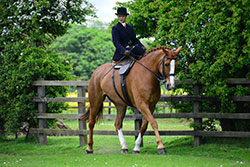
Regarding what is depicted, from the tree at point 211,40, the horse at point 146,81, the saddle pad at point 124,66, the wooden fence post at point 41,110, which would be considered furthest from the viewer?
the wooden fence post at point 41,110

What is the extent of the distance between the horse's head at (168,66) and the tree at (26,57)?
5.67 m

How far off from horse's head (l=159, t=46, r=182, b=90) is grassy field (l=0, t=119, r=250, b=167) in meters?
1.67

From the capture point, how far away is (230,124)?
1101 cm

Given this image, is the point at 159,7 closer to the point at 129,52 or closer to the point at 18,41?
the point at 129,52

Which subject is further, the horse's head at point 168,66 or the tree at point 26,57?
the tree at point 26,57

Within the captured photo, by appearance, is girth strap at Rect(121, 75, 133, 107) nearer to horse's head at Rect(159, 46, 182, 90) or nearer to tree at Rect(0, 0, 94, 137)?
horse's head at Rect(159, 46, 182, 90)

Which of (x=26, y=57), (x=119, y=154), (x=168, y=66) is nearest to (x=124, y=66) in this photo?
(x=168, y=66)

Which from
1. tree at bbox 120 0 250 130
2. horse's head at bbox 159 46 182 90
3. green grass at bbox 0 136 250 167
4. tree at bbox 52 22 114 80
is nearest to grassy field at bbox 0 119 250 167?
green grass at bbox 0 136 250 167

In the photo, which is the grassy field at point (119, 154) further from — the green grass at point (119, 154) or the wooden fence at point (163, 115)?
the wooden fence at point (163, 115)

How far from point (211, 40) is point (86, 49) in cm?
4474

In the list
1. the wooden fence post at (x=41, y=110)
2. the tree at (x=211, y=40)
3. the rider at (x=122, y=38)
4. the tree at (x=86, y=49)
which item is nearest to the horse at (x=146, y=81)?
the rider at (x=122, y=38)

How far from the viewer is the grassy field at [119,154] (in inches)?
322

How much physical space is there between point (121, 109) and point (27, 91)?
14.1 ft

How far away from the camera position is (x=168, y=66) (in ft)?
28.2
